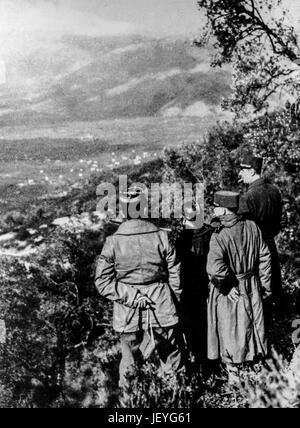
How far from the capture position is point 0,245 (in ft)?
34.1

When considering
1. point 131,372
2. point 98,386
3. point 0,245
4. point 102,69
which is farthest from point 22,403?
point 102,69

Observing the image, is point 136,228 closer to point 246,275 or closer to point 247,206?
point 246,275

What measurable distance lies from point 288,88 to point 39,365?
6879mm

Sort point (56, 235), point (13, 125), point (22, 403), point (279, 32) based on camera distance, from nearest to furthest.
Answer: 1. point (22, 403)
2. point (56, 235)
3. point (279, 32)
4. point (13, 125)

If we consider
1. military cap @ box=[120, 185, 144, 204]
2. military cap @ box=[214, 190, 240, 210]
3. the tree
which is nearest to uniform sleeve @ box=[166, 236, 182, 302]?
military cap @ box=[120, 185, 144, 204]

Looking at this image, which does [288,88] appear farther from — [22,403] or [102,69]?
[102,69]

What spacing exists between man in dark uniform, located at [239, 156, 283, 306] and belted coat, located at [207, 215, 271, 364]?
53cm

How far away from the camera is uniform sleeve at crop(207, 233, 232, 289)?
11.1 ft

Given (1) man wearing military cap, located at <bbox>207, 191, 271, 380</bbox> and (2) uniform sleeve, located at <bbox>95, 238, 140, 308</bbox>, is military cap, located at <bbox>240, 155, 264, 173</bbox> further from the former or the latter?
(2) uniform sleeve, located at <bbox>95, 238, 140, 308</bbox>

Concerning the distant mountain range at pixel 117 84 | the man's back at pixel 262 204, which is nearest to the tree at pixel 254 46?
the man's back at pixel 262 204

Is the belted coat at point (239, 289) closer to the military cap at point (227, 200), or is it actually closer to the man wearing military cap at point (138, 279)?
the military cap at point (227, 200)

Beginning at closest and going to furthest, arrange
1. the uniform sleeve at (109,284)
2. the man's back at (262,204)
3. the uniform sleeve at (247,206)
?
the uniform sleeve at (109,284) < the uniform sleeve at (247,206) < the man's back at (262,204)

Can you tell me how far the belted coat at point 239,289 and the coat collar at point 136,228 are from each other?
55cm

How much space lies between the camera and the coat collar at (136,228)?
346 centimetres
